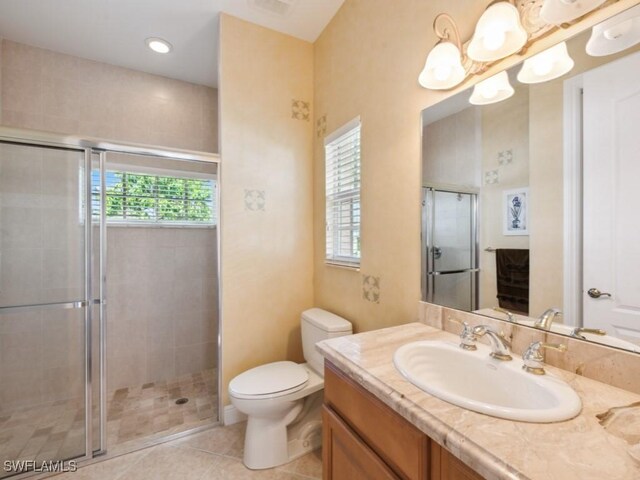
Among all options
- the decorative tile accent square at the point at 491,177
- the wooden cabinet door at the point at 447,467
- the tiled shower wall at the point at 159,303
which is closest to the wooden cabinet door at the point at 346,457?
the wooden cabinet door at the point at 447,467

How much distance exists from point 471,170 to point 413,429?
954 millimetres

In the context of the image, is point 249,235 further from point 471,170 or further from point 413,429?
point 413,429

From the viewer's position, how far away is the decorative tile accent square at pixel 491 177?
1.06 m

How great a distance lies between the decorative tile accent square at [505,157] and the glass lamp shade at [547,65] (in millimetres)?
225

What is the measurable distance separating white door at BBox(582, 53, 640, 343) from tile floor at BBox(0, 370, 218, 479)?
7.20 feet

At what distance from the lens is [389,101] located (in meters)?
1.51

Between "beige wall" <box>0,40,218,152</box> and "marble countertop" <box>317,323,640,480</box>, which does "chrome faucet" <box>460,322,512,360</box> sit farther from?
"beige wall" <box>0,40,218,152</box>

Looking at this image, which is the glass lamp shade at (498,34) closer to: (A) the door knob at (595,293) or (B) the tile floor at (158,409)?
(A) the door knob at (595,293)

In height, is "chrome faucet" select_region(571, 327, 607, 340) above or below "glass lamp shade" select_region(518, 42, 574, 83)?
below

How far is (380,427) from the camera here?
792mm

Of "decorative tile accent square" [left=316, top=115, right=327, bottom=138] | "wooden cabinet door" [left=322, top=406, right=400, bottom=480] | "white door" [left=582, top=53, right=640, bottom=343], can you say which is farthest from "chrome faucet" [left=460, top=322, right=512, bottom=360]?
"decorative tile accent square" [left=316, top=115, right=327, bottom=138]

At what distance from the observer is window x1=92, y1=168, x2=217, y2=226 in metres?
2.32

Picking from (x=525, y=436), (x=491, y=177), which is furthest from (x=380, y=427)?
(x=491, y=177)

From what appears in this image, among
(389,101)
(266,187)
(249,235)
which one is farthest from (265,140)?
(389,101)
